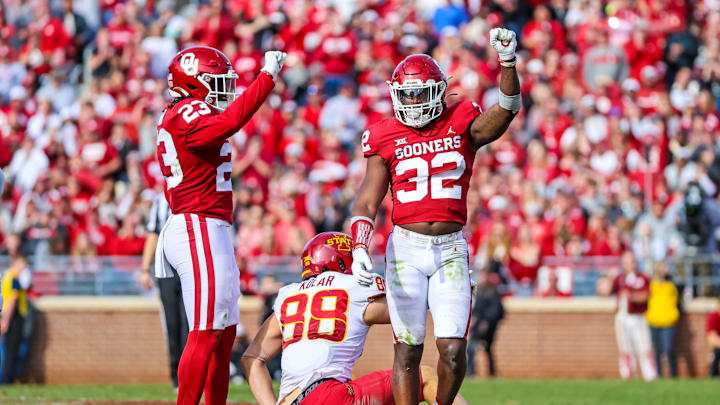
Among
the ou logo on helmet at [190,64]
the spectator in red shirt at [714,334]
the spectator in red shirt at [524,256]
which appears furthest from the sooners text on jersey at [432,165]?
the spectator in red shirt at [714,334]

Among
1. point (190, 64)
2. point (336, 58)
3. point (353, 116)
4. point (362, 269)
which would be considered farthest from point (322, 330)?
point (336, 58)

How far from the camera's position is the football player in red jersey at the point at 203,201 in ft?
23.9

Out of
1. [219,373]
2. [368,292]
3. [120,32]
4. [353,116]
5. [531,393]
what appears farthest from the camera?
[120,32]

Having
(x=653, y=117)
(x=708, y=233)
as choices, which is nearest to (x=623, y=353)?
(x=708, y=233)

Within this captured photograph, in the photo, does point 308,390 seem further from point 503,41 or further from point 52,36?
point 52,36

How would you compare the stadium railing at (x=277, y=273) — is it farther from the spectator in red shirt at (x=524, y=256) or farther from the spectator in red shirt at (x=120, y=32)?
the spectator in red shirt at (x=120, y=32)

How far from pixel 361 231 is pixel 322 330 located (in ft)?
2.01

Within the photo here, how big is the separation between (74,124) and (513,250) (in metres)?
7.13

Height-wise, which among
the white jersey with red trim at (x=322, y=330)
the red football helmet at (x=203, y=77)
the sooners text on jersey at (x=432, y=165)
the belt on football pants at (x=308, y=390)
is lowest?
the belt on football pants at (x=308, y=390)

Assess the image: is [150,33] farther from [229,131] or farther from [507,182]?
[229,131]

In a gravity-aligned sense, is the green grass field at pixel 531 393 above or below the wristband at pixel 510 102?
below

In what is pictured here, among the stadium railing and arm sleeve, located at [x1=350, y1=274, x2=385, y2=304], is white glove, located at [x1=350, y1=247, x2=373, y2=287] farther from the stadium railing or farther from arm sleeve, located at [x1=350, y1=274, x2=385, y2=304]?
the stadium railing

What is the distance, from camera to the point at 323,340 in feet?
23.5

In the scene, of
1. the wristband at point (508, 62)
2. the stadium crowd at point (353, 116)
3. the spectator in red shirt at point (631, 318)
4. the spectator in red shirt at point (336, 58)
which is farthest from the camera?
the spectator in red shirt at point (336, 58)
